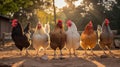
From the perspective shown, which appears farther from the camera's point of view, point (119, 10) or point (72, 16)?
point (72, 16)

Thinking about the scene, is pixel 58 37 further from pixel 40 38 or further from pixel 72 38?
pixel 40 38

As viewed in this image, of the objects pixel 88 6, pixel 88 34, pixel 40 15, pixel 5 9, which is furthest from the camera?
pixel 40 15

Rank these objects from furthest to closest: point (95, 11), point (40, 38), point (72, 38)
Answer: point (95, 11), point (40, 38), point (72, 38)

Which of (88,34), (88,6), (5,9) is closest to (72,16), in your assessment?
(88,6)

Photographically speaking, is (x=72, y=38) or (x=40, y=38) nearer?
(x=72, y=38)

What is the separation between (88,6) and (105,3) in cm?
329

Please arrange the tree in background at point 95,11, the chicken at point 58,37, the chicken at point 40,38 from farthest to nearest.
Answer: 1. the tree in background at point 95,11
2. the chicken at point 40,38
3. the chicken at point 58,37

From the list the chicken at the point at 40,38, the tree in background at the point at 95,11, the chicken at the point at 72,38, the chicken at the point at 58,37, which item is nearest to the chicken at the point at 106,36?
the chicken at the point at 72,38

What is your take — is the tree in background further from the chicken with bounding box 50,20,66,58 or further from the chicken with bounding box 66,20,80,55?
the chicken with bounding box 50,20,66,58

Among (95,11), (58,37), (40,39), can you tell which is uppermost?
(95,11)

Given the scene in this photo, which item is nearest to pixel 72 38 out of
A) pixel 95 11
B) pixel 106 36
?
pixel 106 36

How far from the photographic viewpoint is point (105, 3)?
44.1 m

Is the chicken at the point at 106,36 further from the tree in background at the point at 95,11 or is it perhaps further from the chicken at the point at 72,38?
the tree in background at the point at 95,11

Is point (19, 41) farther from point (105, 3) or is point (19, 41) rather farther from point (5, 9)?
point (105, 3)
